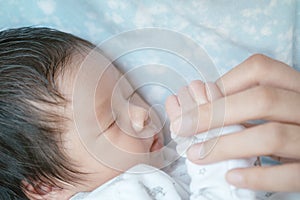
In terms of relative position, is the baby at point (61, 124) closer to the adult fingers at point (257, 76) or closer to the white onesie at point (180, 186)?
the white onesie at point (180, 186)

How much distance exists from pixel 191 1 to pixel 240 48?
0.14 metres

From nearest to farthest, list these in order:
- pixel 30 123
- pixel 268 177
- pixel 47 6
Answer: pixel 268 177, pixel 30 123, pixel 47 6

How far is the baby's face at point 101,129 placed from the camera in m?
0.81

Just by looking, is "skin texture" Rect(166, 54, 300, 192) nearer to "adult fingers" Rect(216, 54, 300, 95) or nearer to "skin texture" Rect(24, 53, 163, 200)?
"adult fingers" Rect(216, 54, 300, 95)

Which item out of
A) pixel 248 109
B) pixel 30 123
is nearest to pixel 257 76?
pixel 248 109

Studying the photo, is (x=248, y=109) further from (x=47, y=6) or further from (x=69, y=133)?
(x=47, y=6)

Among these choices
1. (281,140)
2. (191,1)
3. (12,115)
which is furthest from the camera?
(191,1)

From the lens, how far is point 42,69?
0.82 meters

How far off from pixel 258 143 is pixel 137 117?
0.29 m

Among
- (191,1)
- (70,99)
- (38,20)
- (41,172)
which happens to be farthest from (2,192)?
(191,1)

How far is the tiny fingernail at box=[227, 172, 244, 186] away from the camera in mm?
622

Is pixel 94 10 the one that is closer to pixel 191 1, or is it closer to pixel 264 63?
pixel 191 1

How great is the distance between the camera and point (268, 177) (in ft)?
2.02

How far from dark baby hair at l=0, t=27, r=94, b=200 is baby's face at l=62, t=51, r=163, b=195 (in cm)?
2
